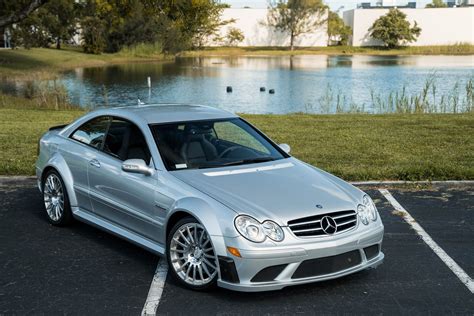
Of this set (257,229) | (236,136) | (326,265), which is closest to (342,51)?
(236,136)

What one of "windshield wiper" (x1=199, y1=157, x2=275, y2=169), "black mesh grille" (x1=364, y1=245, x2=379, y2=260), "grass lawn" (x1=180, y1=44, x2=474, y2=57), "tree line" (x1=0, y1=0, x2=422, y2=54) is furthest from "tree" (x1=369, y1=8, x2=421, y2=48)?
"black mesh grille" (x1=364, y1=245, x2=379, y2=260)

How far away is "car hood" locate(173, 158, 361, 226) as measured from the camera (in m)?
4.98

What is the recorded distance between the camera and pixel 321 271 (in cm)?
491

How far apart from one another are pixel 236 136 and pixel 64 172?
1951 mm

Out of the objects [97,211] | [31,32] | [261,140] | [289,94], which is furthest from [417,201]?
[31,32]

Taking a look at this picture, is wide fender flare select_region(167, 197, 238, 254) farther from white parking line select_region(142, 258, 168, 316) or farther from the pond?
the pond

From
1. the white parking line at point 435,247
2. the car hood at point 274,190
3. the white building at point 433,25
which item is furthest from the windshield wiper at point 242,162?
the white building at point 433,25

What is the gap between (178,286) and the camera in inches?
207

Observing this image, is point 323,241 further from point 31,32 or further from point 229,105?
point 31,32

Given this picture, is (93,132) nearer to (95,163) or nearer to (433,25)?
(95,163)

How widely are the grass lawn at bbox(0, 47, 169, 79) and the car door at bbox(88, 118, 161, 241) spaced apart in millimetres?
34925

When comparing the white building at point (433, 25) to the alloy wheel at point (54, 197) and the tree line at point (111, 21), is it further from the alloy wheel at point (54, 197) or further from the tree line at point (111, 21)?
the alloy wheel at point (54, 197)

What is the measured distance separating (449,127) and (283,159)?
339 inches

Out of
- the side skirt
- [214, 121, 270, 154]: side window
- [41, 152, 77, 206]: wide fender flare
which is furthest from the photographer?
[41, 152, 77, 206]: wide fender flare
